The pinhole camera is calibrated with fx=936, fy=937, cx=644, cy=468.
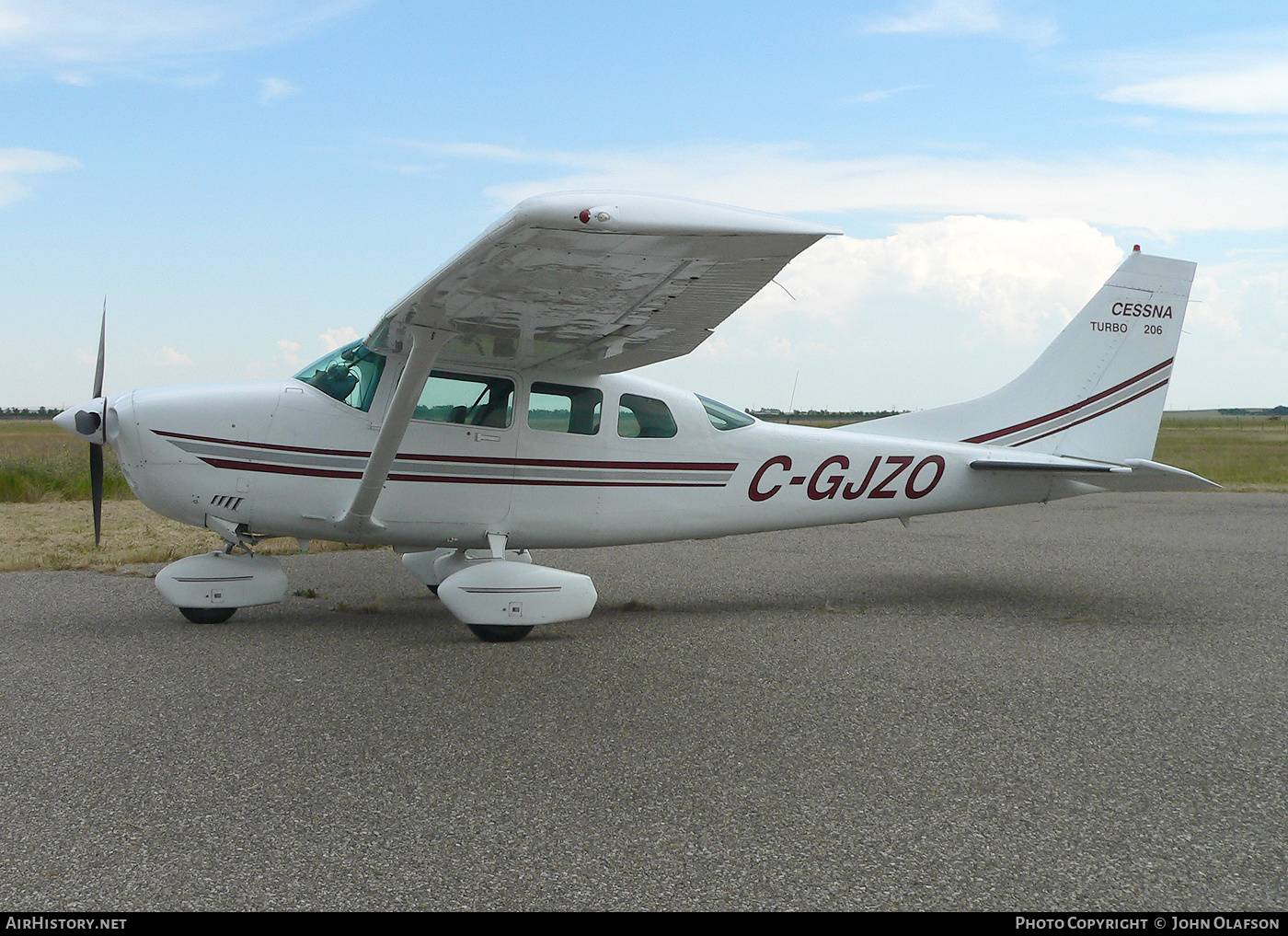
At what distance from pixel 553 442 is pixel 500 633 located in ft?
5.16

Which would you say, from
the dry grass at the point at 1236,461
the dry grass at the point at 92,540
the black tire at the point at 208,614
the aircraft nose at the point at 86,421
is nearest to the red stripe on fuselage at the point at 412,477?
the aircraft nose at the point at 86,421

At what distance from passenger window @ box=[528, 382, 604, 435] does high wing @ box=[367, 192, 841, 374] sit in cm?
20

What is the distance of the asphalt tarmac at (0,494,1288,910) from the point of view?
3008 mm

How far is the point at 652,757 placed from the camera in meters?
4.20

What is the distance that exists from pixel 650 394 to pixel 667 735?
3735 millimetres

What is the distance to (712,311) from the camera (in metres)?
5.82

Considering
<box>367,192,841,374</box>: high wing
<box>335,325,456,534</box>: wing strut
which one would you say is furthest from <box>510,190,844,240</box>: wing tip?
<box>335,325,456,534</box>: wing strut

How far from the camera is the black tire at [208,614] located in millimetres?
7043

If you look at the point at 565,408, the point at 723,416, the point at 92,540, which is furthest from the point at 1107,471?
the point at 92,540

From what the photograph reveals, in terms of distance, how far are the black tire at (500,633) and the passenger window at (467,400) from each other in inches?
61.7

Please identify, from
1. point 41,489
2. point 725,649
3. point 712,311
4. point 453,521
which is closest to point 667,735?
point 725,649

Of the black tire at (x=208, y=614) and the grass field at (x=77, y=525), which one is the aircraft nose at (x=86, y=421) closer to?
the black tire at (x=208, y=614)

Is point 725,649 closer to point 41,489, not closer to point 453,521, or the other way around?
point 453,521

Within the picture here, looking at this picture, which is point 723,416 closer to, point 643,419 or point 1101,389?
point 643,419
